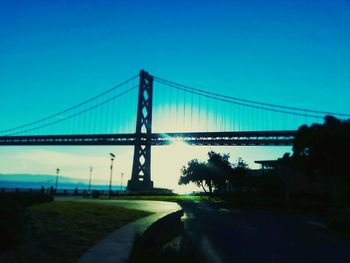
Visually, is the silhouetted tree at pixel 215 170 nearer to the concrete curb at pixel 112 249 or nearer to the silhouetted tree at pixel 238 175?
the silhouetted tree at pixel 238 175

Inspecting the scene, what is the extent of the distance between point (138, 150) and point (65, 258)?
6062cm

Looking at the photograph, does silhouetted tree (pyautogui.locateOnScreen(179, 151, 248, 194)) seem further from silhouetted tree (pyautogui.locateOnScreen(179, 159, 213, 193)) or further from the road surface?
the road surface

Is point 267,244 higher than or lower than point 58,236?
lower

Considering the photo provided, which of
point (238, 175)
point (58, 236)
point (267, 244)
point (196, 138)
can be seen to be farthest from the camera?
point (196, 138)

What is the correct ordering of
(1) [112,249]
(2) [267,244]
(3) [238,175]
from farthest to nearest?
(3) [238,175] → (2) [267,244] → (1) [112,249]

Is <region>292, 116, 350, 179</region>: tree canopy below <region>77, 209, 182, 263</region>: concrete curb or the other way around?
the other way around

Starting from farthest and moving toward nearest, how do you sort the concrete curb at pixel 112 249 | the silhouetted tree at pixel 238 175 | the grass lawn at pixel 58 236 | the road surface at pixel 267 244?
the silhouetted tree at pixel 238 175 < the road surface at pixel 267 244 < the grass lawn at pixel 58 236 < the concrete curb at pixel 112 249


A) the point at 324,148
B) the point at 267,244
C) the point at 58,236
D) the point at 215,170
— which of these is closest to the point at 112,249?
the point at 58,236

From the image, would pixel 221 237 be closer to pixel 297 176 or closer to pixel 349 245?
pixel 349 245

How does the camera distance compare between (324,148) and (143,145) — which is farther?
(143,145)

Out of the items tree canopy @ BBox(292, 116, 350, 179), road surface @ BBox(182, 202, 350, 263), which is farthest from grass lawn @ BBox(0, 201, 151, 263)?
tree canopy @ BBox(292, 116, 350, 179)

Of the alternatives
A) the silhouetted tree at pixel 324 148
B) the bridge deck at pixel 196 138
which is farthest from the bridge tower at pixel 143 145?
the silhouetted tree at pixel 324 148

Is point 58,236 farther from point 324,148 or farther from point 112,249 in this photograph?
point 324,148

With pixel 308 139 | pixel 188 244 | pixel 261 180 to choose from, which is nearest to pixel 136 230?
pixel 188 244
